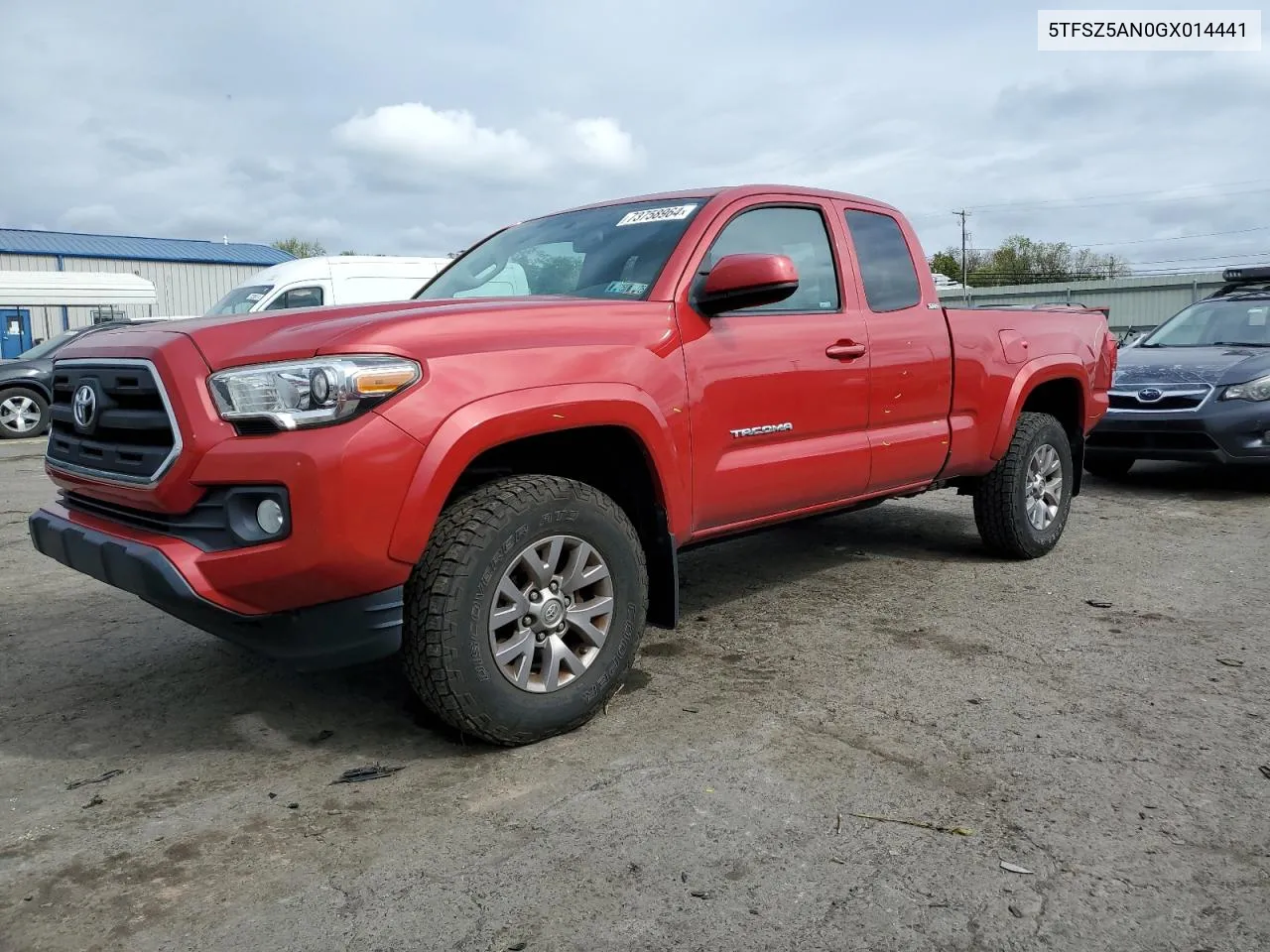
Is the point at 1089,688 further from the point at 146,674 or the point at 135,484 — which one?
the point at 146,674

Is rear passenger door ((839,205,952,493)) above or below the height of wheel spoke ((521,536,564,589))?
above

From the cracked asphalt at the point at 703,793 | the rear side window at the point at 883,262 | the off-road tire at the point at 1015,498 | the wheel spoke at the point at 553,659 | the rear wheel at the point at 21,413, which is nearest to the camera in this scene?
the cracked asphalt at the point at 703,793

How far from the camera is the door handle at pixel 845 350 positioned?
4.17 meters

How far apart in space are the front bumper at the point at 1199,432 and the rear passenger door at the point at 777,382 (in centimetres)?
439

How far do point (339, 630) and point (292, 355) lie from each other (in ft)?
2.50

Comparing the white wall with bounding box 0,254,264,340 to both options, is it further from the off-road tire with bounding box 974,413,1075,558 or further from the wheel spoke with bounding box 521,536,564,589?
the wheel spoke with bounding box 521,536,564,589

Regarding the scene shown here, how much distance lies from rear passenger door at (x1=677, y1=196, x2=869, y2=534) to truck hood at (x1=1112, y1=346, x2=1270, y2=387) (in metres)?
4.61

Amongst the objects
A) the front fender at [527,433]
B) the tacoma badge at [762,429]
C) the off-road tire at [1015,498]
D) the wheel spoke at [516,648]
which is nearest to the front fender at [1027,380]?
the off-road tire at [1015,498]

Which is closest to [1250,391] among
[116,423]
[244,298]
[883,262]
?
[883,262]

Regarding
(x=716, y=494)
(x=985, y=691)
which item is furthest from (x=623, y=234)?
(x=985, y=691)

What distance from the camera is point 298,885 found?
238 cm

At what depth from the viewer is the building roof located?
38.0 m

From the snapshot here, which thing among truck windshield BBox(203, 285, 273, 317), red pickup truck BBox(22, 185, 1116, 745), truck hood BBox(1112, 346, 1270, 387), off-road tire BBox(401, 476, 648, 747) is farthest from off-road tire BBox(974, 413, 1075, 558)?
truck windshield BBox(203, 285, 273, 317)

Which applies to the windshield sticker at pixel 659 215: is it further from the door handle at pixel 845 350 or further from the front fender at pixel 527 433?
the front fender at pixel 527 433
